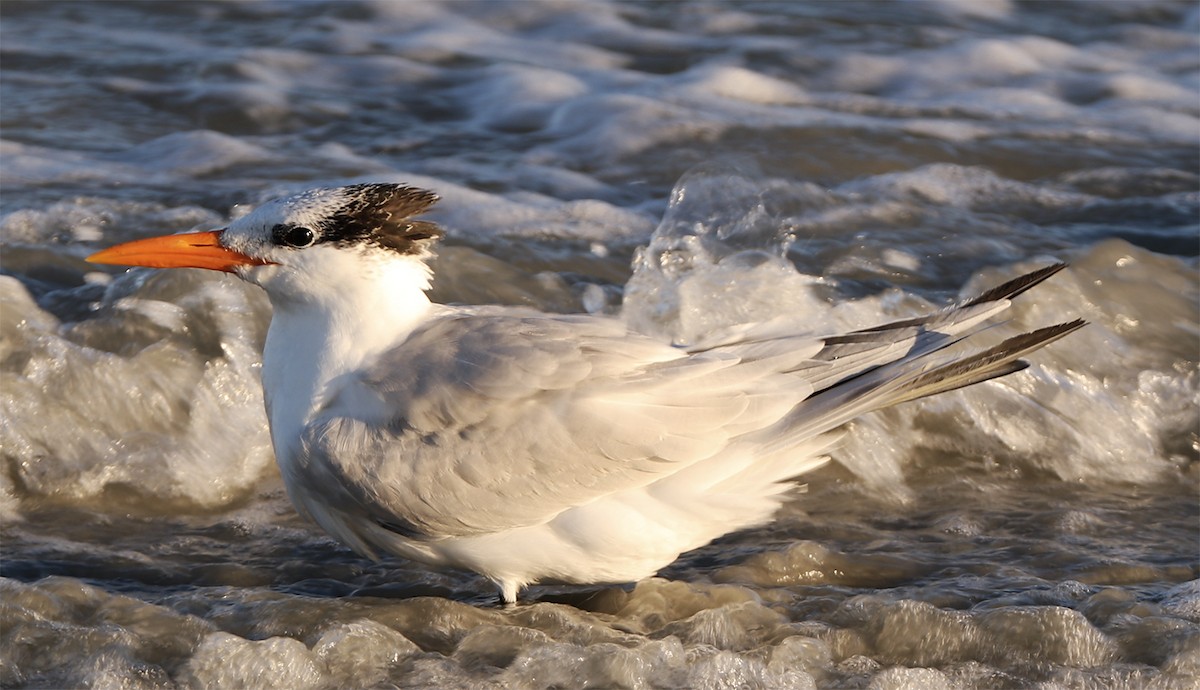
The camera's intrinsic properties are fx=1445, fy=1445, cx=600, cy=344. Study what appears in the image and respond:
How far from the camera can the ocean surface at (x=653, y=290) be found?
362 centimetres

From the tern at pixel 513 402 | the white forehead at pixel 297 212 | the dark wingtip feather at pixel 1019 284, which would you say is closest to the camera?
the dark wingtip feather at pixel 1019 284

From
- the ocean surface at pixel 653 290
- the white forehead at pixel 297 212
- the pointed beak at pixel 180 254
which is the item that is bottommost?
the ocean surface at pixel 653 290

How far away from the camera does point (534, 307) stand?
550 centimetres

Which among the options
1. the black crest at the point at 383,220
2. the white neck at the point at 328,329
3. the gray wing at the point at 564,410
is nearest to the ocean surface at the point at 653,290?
the gray wing at the point at 564,410

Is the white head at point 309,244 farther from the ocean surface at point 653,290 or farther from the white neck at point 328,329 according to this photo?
the ocean surface at point 653,290

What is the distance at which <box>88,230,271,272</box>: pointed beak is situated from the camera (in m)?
3.63

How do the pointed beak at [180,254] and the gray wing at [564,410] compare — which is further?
the pointed beak at [180,254]

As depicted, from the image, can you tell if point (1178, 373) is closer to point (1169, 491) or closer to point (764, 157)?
point (1169, 491)

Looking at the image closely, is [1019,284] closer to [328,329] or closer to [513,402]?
[513,402]

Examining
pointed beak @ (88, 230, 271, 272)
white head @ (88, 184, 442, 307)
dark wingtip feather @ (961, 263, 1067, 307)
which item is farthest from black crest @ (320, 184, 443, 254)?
dark wingtip feather @ (961, 263, 1067, 307)

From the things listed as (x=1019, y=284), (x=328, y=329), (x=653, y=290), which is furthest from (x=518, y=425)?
(x=653, y=290)

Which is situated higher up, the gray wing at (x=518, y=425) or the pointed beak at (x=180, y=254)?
the pointed beak at (x=180, y=254)

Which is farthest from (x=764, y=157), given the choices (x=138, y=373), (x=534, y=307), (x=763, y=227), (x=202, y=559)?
(x=202, y=559)

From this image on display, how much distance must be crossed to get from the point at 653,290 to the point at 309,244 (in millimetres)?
2139
